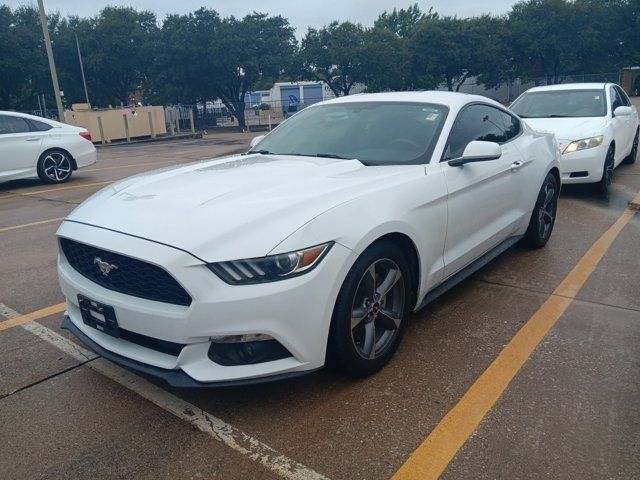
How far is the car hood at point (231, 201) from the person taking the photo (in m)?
2.47

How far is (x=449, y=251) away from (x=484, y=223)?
23.2 inches

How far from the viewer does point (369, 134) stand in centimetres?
388

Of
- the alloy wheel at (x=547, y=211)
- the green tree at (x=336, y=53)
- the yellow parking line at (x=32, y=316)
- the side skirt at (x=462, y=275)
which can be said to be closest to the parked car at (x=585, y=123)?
the alloy wheel at (x=547, y=211)

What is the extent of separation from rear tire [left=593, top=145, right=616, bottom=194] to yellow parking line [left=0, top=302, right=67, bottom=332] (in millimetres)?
6983

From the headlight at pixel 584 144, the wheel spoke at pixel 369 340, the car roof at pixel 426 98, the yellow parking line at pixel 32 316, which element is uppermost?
the car roof at pixel 426 98

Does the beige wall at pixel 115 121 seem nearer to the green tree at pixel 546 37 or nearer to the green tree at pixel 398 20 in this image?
the green tree at pixel 546 37

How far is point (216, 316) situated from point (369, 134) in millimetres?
2060

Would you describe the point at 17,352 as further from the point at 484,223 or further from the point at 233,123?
the point at 233,123

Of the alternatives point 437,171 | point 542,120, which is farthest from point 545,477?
point 542,120

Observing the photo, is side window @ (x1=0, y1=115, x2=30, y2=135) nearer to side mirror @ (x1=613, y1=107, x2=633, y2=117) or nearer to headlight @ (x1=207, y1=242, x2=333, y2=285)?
headlight @ (x1=207, y1=242, x2=333, y2=285)

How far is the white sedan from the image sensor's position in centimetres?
965

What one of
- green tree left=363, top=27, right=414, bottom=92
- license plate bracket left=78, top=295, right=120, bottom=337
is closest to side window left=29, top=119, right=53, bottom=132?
license plate bracket left=78, top=295, right=120, bottom=337

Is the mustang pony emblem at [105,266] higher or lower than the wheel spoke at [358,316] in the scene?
higher

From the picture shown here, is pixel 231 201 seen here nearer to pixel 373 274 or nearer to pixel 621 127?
pixel 373 274
